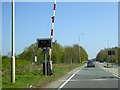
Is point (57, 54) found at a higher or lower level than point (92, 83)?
higher

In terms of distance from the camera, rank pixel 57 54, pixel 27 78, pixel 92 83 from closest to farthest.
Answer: pixel 92 83
pixel 27 78
pixel 57 54

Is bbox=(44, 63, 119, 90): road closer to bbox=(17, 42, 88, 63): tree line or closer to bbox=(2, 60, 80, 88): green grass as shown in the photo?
bbox=(2, 60, 80, 88): green grass

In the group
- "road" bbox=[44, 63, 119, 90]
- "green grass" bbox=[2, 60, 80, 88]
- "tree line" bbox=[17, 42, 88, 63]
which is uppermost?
"tree line" bbox=[17, 42, 88, 63]

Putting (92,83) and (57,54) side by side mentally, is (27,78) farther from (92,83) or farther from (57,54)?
(57,54)

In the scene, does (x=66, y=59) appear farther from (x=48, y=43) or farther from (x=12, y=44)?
(x=12, y=44)

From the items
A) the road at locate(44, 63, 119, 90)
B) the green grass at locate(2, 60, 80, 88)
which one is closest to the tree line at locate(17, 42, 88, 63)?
the green grass at locate(2, 60, 80, 88)

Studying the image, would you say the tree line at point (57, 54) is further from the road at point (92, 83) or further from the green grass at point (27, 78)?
the road at point (92, 83)

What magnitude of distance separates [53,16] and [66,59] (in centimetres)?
7780

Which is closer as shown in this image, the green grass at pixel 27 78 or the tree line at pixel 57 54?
the green grass at pixel 27 78

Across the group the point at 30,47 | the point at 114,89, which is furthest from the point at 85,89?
the point at 30,47

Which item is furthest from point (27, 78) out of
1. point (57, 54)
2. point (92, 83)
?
point (57, 54)

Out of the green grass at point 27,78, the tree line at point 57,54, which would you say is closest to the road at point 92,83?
the green grass at point 27,78

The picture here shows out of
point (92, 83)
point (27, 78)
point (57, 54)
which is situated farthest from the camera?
point (57, 54)

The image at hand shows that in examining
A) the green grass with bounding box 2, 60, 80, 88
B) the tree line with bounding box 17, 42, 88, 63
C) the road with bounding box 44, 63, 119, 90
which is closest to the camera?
the green grass with bounding box 2, 60, 80, 88
